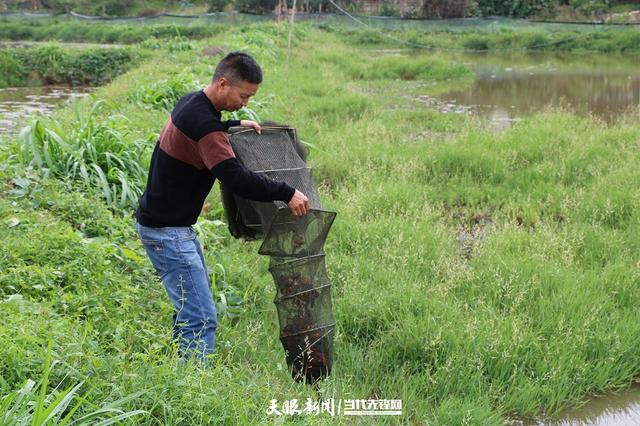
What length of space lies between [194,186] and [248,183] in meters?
0.42

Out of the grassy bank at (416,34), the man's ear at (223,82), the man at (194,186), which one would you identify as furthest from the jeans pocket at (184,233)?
the grassy bank at (416,34)

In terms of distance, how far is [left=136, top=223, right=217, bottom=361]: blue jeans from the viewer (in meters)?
3.29

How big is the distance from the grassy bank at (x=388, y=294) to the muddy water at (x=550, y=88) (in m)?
5.38

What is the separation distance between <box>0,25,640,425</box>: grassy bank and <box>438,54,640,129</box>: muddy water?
17.7 feet

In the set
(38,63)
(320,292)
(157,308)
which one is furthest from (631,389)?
(38,63)

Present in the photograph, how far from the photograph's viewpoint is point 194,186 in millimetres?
3254

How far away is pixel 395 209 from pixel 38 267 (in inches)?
128

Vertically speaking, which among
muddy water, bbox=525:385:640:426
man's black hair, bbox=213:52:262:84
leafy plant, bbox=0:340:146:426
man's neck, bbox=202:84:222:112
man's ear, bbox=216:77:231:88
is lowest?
A: muddy water, bbox=525:385:640:426

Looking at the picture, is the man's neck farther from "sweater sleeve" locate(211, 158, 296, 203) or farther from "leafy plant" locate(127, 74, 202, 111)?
"leafy plant" locate(127, 74, 202, 111)

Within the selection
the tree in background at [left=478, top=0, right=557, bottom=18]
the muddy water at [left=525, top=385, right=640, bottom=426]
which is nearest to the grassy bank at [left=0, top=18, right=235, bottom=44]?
the tree in background at [left=478, top=0, right=557, bottom=18]

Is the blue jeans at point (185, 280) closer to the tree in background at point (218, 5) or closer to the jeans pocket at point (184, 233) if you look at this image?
the jeans pocket at point (184, 233)

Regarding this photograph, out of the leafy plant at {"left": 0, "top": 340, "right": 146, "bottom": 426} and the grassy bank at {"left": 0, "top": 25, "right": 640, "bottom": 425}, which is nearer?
the leafy plant at {"left": 0, "top": 340, "right": 146, "bottom": 426}

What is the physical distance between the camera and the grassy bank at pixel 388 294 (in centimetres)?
283

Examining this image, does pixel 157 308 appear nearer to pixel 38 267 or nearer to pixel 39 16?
pixel 38 267
